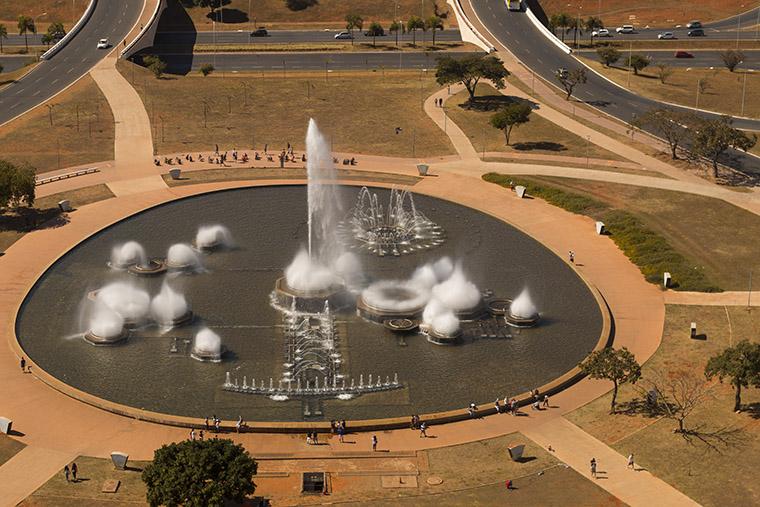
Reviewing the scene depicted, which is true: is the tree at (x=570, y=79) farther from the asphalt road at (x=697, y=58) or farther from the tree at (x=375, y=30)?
the tree at (x=375, y=30)

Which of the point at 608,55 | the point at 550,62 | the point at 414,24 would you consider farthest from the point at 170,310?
the point at 414,24

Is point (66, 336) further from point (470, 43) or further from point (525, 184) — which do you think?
point (470, 43)

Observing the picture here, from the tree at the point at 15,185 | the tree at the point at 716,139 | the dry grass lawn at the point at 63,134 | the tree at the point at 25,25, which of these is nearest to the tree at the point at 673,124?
the tree at the point at 716,139

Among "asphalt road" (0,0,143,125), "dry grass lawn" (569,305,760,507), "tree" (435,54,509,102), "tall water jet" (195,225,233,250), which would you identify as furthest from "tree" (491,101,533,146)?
"asphalt road" (0,0,143,125)

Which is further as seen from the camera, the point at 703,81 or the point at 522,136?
the point at 703,81

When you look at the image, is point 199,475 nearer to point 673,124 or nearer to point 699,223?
point 699,223

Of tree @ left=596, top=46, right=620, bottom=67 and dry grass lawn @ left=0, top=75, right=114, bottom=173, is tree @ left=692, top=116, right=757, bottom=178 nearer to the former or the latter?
tree @ left=596, top=46, right=620, bottom=67
